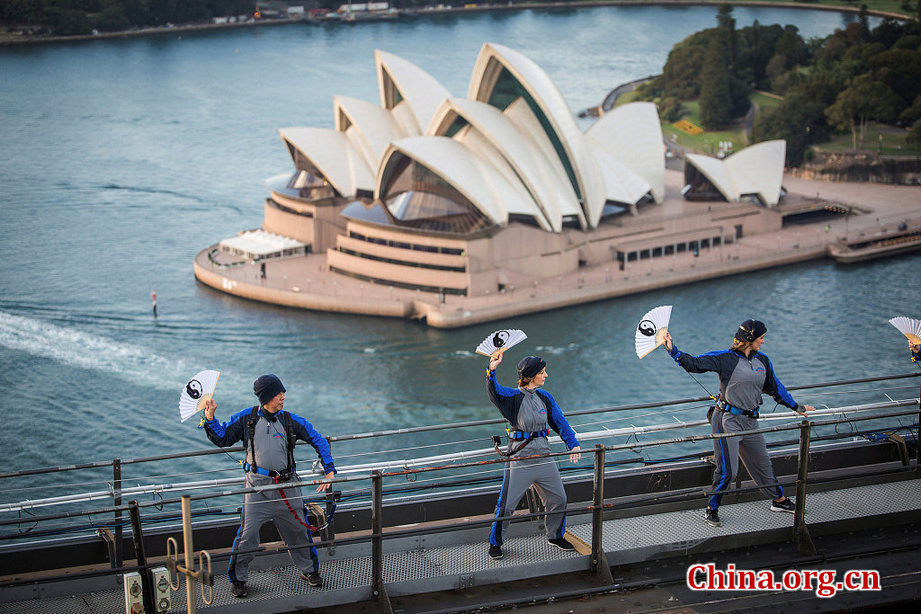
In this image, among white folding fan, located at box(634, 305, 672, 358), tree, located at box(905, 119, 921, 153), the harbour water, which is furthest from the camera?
tree, located at box(905, 119, 921, 153)

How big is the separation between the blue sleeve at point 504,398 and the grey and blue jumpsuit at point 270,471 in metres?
1.07

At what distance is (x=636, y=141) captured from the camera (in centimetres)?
4175

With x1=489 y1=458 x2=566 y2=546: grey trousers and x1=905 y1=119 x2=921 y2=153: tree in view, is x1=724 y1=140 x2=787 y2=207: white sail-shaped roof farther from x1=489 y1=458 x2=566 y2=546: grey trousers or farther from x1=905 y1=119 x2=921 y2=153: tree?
x1=489 y1=458 x2=566 y2=546: grey trousers

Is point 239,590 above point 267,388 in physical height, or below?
below

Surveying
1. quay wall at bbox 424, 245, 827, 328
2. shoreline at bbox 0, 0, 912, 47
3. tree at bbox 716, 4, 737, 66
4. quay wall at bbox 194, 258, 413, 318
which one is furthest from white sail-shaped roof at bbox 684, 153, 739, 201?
shoreline at bbox 0, 0, 912, 47

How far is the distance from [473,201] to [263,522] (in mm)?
28314

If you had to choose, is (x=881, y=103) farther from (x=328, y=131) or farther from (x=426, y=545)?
(x=426, y=545)

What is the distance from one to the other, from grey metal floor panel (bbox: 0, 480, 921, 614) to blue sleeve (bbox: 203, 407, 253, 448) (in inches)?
31.8

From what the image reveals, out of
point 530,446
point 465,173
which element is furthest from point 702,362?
point 465,173

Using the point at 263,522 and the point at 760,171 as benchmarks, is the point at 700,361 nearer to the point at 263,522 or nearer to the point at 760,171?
the point at 263,522

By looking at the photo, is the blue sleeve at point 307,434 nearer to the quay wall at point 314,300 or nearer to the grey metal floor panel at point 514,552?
the grey metal floor panel at point 514,552

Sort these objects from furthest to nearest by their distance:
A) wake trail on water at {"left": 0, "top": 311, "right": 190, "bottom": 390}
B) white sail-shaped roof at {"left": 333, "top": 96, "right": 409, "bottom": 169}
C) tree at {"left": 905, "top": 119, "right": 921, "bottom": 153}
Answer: tree at {"left": 905, "top": 119, "right": 921, "bottom": 153}, white sail-shaped roof at {"left": 333, "top": 96, "right": 409, "bottom": 169}, wake trail on water at {"left": 0, "top": 311, "right": 190, "bottom": 390}

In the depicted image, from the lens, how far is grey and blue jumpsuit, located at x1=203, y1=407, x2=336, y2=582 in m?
6.56

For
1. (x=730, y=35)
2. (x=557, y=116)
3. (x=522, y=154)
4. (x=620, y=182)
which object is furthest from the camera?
(x=730, y=35)
